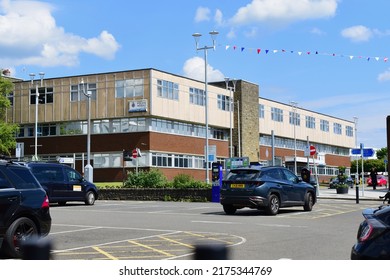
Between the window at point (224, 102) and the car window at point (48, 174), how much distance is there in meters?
41.3

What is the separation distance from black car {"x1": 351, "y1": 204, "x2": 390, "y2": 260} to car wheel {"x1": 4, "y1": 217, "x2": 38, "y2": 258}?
5139 mm

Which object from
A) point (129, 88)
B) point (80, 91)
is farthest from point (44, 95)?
point (129, 88)

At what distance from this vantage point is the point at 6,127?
2215 inches

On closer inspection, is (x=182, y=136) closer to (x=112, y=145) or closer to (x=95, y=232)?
(x=112, y=145)

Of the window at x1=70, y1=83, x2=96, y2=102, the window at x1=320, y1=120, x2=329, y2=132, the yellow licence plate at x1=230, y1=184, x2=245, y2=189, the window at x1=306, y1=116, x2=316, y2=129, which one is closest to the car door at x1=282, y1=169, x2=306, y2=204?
the yellow licence plate at x1=230, y1=184, x2=245, y2=189

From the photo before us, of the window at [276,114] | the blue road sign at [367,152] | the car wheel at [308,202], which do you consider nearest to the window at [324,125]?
the window at [276,114]

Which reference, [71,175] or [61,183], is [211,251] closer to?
[61,183]

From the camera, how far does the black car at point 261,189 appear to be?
1825cm

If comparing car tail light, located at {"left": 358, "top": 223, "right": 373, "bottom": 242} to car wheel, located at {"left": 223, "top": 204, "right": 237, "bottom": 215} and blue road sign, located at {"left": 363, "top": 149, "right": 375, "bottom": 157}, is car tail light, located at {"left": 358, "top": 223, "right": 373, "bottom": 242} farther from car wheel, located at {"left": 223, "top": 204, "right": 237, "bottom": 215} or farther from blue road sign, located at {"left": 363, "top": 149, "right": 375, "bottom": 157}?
blue road sign, located at {"left": 363, "top": 149, "right": 375, "bottom": 157}

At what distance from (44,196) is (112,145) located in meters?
45.0

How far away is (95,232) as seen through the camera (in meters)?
13.4

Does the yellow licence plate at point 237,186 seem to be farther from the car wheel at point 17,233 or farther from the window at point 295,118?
the window at point 295,118

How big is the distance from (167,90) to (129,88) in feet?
12.2
